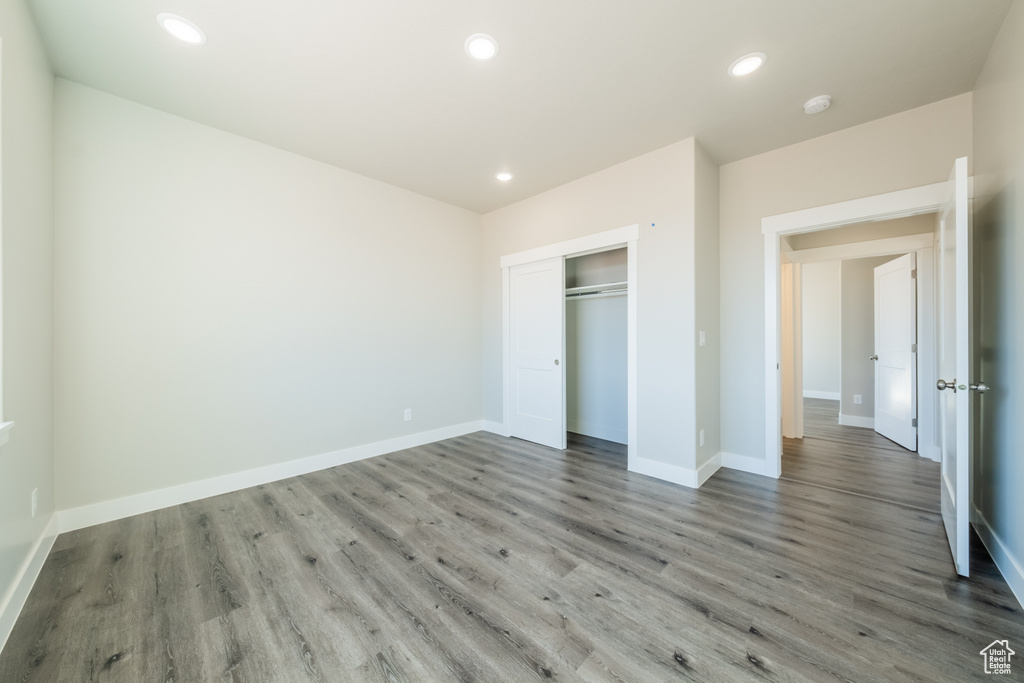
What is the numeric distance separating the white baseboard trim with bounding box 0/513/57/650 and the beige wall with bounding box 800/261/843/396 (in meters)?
9.51

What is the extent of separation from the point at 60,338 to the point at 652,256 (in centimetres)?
416

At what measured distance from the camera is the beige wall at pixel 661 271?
3.00m

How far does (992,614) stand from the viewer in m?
1.58

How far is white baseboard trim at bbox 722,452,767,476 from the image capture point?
127 inches

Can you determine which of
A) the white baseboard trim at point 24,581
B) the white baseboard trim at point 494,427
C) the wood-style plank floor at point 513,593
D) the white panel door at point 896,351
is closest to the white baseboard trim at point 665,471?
the wood-style plank floor at point 513,593

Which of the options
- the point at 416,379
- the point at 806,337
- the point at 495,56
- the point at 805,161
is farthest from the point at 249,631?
the point at 806,337

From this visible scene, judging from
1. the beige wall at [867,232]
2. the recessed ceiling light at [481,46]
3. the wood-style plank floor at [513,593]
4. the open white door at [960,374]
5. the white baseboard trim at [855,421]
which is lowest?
the wood-style plank floor at [513,593]

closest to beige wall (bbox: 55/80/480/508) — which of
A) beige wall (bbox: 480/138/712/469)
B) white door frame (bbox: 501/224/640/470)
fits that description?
white door frame (bbox: 501/224/640/470)

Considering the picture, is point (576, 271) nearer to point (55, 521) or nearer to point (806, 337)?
point (55, 521)

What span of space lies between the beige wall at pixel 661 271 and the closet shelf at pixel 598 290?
2.66 feet

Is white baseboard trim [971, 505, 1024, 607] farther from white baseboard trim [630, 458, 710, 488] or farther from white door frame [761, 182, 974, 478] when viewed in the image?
white baseboard trim [630, 458, 710, 488]

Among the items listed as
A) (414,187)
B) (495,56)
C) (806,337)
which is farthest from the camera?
(806,337)

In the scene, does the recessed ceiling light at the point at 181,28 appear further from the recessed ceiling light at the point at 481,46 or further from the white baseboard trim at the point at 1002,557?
the white baseboard trim at the point at 1002,557

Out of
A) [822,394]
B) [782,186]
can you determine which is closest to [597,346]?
[782,186]
